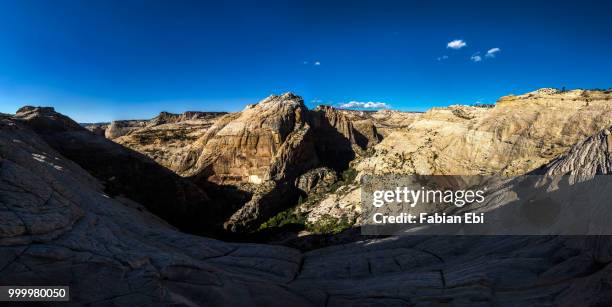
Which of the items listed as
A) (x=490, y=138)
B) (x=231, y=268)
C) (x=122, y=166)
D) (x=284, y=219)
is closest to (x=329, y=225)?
(x=284, y=219)

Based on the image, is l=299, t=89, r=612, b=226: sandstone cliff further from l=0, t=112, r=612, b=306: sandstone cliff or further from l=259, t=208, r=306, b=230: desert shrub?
l=0, t=112, r=612, b=306: sandstone cliff

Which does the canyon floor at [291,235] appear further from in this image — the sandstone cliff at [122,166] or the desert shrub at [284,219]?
the desert shrub at [284,219]

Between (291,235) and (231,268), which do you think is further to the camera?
(291,235)

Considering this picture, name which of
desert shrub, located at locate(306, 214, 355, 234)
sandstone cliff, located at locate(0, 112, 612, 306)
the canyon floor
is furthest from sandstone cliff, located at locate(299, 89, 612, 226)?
sandstone cliff, located at locate(0, 112, 612, 306)

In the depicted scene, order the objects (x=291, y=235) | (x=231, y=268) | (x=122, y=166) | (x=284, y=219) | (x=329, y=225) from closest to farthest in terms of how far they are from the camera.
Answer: (x=231, y=268)
(x=122, y=166)
(x=291, y=235)
(x=329, y=225)
(x=284, y=219)

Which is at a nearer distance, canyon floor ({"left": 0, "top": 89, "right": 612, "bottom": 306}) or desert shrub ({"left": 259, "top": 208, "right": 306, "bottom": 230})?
canyon floor ({"left": 0, "top": 89, "right": 612, "bottom": 306})

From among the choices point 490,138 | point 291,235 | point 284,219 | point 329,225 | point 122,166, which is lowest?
point 291,235

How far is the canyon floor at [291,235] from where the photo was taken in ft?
47.7

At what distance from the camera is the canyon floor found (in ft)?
47.7

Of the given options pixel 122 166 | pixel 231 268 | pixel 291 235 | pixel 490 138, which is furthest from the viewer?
pixel 291 235

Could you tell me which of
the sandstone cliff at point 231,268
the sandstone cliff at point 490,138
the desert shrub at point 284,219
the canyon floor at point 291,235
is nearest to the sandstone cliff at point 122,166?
the canyon floor at point 291,235

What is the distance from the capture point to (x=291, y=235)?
6197cm

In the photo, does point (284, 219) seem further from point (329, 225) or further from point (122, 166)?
point (122, 166)

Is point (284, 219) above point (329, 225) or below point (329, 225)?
below
